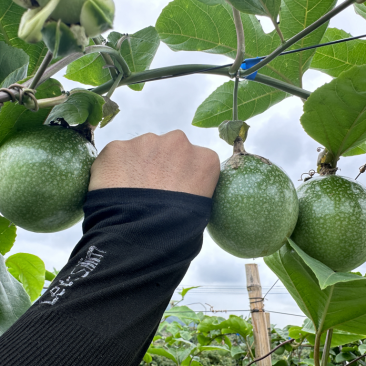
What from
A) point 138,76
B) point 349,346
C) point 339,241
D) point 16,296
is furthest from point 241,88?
point 349,346

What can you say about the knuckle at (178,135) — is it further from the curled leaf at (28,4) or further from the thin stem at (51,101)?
the curled leaf at (28,4)

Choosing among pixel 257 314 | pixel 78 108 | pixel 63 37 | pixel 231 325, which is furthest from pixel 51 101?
pixel 231 325

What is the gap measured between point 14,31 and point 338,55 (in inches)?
32.0

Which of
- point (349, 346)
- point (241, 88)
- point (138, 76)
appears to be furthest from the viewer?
point (349, 346)

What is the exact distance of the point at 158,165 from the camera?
68cm

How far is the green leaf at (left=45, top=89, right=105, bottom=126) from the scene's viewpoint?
2.13ft

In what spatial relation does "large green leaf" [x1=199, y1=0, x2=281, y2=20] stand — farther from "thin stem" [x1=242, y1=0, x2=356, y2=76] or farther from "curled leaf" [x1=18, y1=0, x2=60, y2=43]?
"curled leaf" [x1=18, y1=0, x2=60, y2=43]

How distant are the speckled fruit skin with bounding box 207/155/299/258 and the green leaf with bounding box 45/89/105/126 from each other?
274 millimetres

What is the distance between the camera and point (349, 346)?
1.88 metres

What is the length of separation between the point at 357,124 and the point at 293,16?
0.30 meters

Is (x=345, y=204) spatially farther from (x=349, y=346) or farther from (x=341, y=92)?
(x=349, y=346)

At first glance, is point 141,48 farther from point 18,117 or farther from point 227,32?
point 18,117

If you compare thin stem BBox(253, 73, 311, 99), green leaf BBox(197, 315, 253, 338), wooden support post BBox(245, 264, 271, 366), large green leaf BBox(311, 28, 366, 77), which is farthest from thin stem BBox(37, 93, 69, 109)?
green leaf BBox(197, 315, 253, 338)

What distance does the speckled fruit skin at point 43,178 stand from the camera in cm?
64
